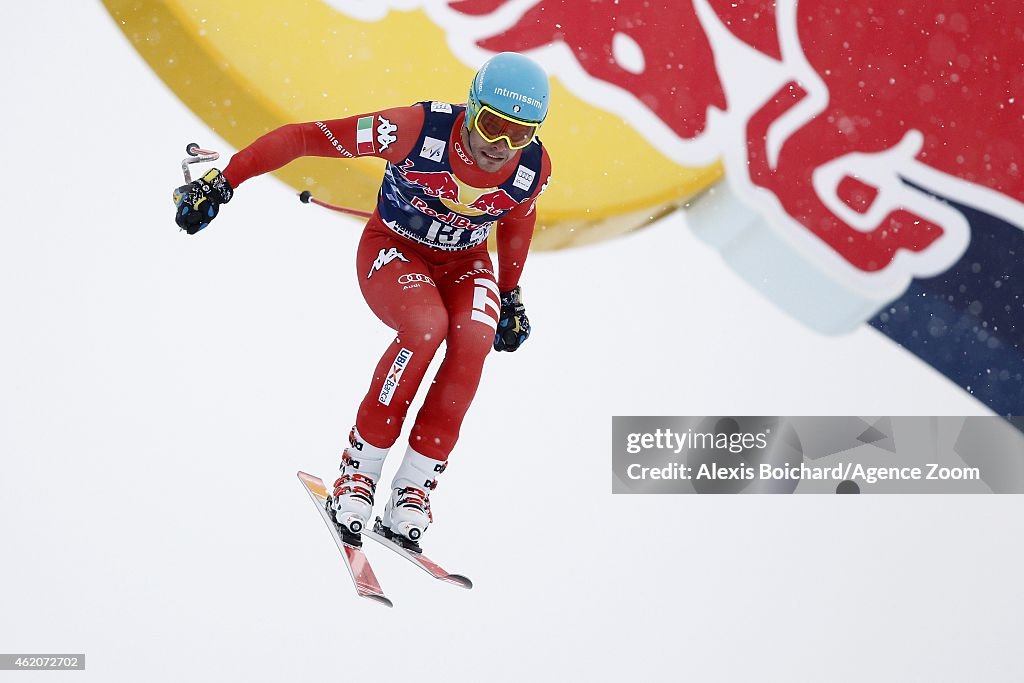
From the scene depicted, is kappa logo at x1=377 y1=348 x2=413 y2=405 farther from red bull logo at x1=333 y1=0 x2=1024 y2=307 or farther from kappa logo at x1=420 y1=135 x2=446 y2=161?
red bull logo at x1=333 y1=0 x2=1024 y2=307

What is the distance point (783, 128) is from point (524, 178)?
5.75ft

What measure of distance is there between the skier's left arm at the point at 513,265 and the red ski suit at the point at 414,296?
10cm

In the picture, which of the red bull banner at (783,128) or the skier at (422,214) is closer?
the skier at (422,214)

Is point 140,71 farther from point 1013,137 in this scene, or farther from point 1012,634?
point 1012,634

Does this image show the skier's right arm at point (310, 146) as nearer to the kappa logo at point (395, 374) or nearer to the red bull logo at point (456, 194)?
the red bull logo at point (456, 194)

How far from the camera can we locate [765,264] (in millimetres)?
4426

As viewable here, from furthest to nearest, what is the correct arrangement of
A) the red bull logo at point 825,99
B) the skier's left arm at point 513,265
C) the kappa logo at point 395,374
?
the red bull logo at point 825,99, the skier's left arm at point 513,265, the kappa logo at point 395,374

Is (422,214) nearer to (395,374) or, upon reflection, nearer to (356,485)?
(395,374)

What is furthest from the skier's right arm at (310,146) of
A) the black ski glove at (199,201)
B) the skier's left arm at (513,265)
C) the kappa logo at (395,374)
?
the kappa logo at (395,374)

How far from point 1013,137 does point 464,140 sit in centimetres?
285

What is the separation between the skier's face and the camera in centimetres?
301

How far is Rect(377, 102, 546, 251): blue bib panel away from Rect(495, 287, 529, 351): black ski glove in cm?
25

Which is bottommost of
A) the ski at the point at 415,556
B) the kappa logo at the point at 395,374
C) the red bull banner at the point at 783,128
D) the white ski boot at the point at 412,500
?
the ski at the point at 415,556

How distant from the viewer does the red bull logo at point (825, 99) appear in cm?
436
